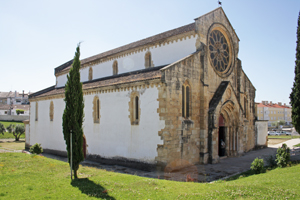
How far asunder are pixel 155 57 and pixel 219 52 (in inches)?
242

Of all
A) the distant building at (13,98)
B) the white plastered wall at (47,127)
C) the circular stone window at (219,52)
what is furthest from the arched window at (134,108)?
the distant building at (13,98)

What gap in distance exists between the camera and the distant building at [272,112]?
311 ft

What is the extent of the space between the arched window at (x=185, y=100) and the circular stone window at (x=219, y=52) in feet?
15.1

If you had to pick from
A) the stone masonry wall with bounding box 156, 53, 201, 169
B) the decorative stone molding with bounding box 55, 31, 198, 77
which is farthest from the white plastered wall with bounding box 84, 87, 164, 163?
the decorative stone molding with bounding box 55, 31, 198, 77

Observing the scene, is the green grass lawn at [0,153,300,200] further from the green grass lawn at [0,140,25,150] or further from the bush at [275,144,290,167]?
the green grass lawn at [0,140,25,150]

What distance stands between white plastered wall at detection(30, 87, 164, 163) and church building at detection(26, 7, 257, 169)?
0.07m

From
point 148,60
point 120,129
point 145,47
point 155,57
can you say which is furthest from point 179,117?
point 145,47

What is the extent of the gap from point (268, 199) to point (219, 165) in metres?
9.85

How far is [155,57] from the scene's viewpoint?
2156 cm

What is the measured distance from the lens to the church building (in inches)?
655

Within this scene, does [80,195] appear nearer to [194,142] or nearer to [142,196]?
[142,196]

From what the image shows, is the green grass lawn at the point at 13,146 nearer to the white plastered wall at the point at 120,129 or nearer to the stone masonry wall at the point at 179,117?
the white plastered wall at the point at 120,129

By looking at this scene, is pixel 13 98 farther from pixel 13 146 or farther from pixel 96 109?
pixel 96 109

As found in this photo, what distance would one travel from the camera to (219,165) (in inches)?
728
